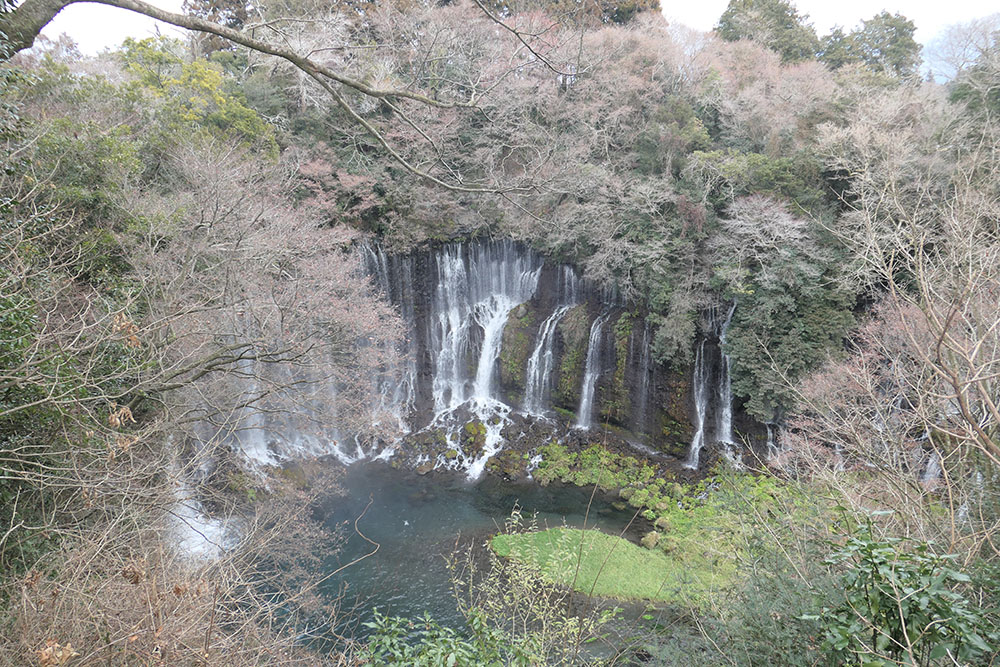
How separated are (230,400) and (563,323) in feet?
33.8

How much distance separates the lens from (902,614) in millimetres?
2020

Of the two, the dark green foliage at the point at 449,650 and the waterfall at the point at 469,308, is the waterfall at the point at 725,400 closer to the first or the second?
the waterfall at the point at 469,308

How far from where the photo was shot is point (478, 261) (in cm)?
1703

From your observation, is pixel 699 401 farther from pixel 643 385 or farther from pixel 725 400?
pixel 643 385

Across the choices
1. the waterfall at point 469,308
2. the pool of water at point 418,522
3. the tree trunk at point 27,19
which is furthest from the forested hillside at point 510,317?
the pool of water at point 418,522

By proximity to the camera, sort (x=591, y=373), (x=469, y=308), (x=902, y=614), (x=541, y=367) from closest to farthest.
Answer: (x=902, y=614)
(x=591, y=373)
(x=541, y=367)
(x=469, y=308)

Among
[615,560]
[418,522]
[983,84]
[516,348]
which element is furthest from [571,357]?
[983,84]

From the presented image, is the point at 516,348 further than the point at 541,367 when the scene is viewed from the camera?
Yes

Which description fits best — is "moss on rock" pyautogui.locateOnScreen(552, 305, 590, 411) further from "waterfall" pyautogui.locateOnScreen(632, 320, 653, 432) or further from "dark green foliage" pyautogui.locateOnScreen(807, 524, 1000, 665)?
"dark green foliage" pyautogui.locateOnScreen(807, 524, 1000, 665)

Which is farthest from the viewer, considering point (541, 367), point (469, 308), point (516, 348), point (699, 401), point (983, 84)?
point (469, 308)

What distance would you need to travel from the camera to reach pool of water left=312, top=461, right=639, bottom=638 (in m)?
9.20

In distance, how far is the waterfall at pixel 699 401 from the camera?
13375 millimetres

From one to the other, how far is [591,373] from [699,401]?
11.0 feet

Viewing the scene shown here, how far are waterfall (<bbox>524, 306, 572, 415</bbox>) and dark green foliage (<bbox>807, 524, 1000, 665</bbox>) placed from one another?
13.6 metres
